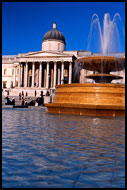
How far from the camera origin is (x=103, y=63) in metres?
17.5

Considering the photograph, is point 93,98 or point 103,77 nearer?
point 93,98

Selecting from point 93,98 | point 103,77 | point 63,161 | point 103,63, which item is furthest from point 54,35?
point 63,161

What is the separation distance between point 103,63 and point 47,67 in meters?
39.3

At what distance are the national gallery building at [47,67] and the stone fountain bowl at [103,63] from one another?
1305 inches

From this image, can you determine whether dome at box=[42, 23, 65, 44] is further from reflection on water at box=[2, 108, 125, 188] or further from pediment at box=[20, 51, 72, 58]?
reflection on water at box=[2, 108, 125, 188]

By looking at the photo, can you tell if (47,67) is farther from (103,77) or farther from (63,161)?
(63,161)

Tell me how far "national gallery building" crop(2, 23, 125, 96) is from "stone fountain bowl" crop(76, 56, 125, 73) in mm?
33157

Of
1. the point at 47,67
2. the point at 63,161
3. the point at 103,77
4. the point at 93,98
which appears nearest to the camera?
the point at 63,161

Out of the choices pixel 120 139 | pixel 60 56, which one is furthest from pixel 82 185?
pixel 60 56

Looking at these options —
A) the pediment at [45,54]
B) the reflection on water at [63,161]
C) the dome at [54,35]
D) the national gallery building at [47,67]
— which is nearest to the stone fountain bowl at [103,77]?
the reflection on water at [63,161]

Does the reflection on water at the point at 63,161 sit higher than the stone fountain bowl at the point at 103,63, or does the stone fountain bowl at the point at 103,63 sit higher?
the stone fountain bowl at the point at 103,63

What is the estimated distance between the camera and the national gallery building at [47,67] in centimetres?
5503

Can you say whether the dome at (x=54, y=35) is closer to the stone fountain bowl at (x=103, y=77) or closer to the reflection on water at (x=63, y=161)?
the stone fountain bowl at (x=103, y=77)

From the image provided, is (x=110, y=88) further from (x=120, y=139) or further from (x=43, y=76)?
(x=43, y=76)
